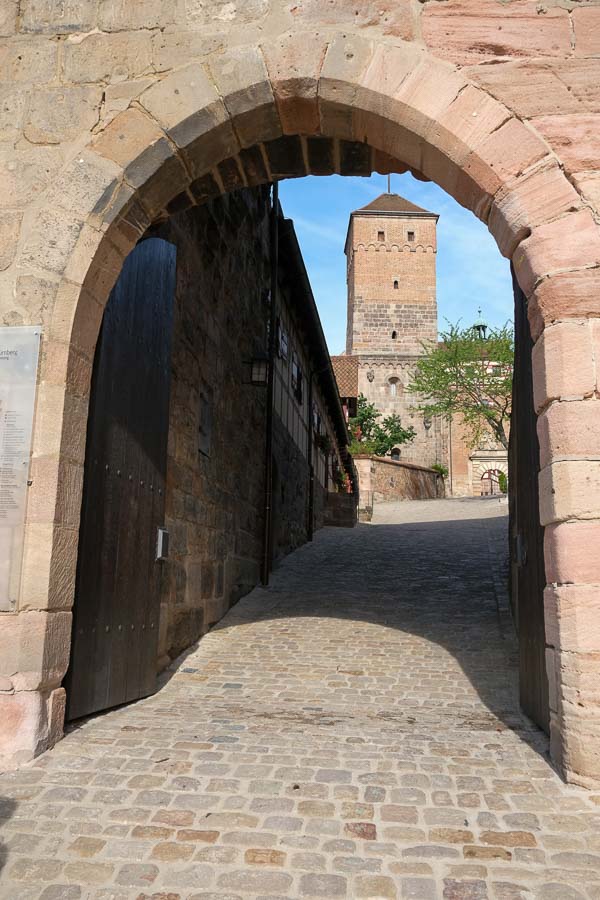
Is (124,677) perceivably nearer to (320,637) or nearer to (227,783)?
(227,783)

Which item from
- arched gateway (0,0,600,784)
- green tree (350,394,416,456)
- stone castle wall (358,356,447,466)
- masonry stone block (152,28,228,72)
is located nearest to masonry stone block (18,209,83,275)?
arched gateway (0,0,600,784)

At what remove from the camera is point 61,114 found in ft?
12.0

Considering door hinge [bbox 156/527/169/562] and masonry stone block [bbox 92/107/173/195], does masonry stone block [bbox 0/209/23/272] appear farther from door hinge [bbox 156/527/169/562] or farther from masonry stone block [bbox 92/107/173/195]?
door hinge [bbox 156/527/169/562]

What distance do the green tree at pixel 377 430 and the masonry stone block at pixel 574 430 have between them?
28.9 m

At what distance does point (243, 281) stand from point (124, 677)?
497cm

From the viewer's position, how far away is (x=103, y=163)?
3.56 meters

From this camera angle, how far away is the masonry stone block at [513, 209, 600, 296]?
124 inches

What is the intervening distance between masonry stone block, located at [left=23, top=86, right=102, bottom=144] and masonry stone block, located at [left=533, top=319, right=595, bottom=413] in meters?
2.57

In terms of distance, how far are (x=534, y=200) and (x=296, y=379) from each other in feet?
29.3

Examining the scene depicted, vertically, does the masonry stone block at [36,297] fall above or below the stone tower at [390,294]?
below

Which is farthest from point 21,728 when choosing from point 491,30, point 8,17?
point 491,30

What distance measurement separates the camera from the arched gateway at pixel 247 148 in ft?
10.2

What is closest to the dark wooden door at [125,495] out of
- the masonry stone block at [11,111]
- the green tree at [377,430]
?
the masonry stone block at [11,111]

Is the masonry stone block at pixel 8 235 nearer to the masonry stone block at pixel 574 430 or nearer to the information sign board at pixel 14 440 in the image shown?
the information sign board at pixel 14 440
